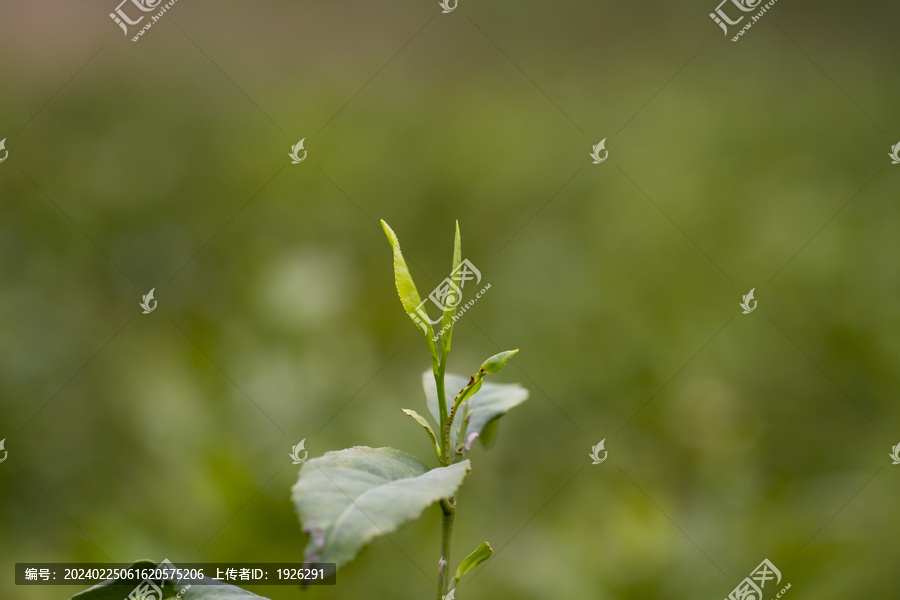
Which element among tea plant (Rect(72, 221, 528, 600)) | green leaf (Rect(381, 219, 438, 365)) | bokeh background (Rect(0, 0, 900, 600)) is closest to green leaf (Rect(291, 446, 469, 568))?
tea plant (Rect(72, 221, 528, 600))

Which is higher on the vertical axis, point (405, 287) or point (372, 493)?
point (405, 287)

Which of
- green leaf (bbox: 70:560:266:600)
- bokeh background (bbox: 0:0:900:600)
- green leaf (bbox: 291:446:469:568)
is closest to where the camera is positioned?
green leaf (bbox: 291:446:469:568)

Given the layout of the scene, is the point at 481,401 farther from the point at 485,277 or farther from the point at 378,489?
the point at 485,277

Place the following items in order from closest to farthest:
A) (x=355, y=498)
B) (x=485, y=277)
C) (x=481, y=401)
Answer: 1. (x=355, y=498)
2. (x=481, y=401)
3. (x=485, y=277)

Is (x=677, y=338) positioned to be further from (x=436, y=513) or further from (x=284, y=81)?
(x=284, y=81)

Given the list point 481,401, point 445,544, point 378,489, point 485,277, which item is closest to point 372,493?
point 378,489

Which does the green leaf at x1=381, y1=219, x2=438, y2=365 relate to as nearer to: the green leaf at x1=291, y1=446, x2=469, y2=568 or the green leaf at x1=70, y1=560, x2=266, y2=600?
the green leaf at x1=291, y1=446, x2=469, y2=568


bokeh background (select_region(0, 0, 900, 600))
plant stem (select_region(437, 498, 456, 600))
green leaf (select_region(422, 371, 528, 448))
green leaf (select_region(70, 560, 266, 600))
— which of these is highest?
bokeh background (select_region(0, 0, 900, 600))

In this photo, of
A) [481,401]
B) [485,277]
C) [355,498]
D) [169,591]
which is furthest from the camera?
[485,277]
